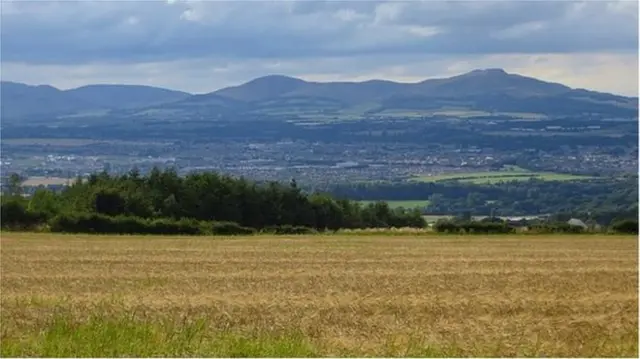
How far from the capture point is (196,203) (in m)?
66.8

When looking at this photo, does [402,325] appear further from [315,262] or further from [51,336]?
[315,262]

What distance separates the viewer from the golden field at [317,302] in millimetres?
11391

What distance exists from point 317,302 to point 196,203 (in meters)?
49.1

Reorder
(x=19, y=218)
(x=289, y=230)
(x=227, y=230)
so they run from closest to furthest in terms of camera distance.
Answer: (x=227, y=230), (x=19, y=218), (x=289, y=230)

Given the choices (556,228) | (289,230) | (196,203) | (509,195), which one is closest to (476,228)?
(556,228)

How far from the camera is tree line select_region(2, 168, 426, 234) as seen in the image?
60188 mm

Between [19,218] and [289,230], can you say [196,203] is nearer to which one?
[289,230]

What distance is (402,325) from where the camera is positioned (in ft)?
51.2

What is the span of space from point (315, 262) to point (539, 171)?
3583 inches

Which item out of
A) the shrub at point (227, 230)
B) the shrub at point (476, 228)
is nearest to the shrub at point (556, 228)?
the shrub at point (476, 228)

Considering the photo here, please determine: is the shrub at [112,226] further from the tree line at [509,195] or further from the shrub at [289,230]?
the tree line at [509,195]

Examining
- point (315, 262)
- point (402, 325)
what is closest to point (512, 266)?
point (315, 262)

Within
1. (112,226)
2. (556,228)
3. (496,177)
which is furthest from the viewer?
(496,177)

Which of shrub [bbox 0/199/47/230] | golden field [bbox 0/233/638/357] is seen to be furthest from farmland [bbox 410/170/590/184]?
golden field [bbox 0/233/638/357]
